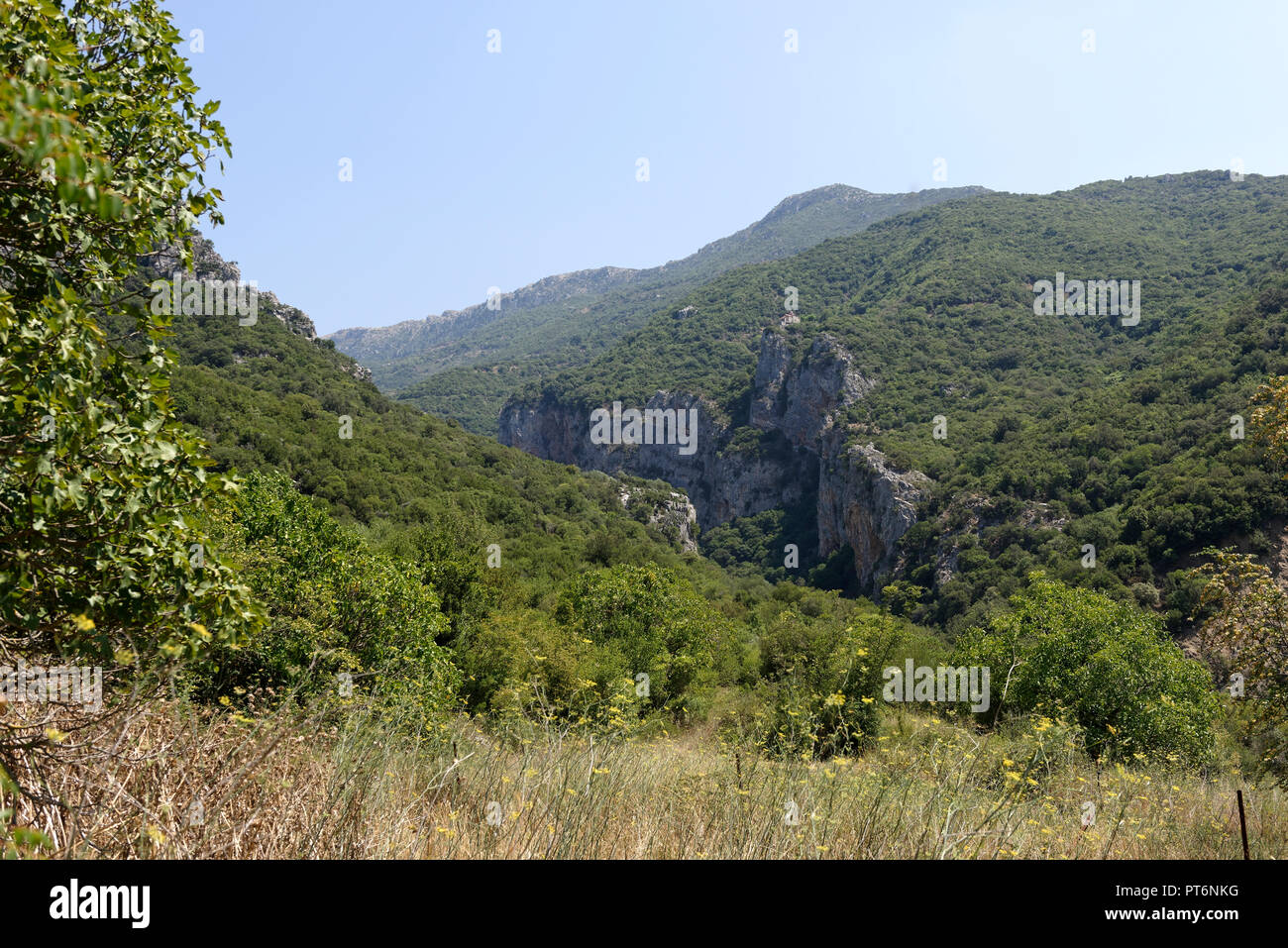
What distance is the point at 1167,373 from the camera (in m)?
53.3

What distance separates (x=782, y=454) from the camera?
10175 centimetres

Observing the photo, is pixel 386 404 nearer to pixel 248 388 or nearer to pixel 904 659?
pixel 248 388

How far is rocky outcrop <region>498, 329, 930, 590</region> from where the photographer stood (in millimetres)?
67250

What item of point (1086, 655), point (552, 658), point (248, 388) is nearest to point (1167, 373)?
point (1086, 655)

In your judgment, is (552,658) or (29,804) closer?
(29,804)

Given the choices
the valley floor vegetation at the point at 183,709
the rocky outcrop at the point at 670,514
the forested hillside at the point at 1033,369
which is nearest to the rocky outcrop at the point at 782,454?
the forested hillside at the point at 1033,369

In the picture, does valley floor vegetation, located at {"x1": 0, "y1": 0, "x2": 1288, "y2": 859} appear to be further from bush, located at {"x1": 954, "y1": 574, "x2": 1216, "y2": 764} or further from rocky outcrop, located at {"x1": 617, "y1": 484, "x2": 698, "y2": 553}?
rocky outcrop, located at {"x1": 617, "y1": 484, "x2": 698, "y2": 553}

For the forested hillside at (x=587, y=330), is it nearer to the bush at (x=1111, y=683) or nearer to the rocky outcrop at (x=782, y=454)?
the rocky outcrop at (x=782, y=454)

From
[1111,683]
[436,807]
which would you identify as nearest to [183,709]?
[436,807]

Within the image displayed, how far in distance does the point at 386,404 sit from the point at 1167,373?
63391 mm

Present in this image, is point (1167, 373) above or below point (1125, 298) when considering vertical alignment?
below

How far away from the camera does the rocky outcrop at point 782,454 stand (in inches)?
2648

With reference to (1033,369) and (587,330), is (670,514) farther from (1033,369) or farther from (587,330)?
(587,330)

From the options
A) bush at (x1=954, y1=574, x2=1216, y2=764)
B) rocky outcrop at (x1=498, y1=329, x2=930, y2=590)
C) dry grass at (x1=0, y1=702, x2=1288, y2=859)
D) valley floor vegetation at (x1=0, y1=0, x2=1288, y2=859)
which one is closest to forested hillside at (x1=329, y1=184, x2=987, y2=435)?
rocky outcrop at (x1=498, y1=329, x2=930, y2=590)
